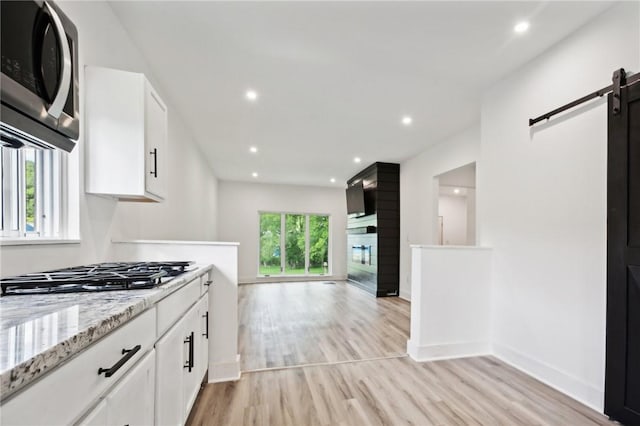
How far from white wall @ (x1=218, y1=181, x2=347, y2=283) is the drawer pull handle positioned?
6.68 metres

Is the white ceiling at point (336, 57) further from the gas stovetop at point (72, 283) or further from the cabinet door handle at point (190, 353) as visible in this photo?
the cabinet door handle at point (190, 353)

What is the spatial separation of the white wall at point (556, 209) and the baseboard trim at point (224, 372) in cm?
243

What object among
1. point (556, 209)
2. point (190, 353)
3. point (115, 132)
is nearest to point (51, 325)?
point (190, 353)

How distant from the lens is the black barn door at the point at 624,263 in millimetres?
1699

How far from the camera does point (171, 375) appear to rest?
1.35 metres

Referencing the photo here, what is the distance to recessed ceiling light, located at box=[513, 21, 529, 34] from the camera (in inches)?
80.7

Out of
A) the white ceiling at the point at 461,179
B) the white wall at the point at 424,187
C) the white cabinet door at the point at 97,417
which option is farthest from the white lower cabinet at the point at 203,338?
the white ceiling at the point at 461,179

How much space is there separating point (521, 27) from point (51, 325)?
3.00 meters

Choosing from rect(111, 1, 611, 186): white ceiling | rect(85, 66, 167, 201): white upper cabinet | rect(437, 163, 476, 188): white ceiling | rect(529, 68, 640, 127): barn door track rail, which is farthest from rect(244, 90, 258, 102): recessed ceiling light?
rect(437, 163, 476, 188): white ceiling

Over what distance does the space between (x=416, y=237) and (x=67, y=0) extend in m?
5.04

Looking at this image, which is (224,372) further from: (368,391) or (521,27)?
(521,27)

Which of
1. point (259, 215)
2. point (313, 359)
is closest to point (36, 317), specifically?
point (313, 359)

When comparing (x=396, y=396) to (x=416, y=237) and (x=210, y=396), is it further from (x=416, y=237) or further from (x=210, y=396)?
(x=416, y=237)

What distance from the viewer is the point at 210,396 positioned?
2.04 meters
